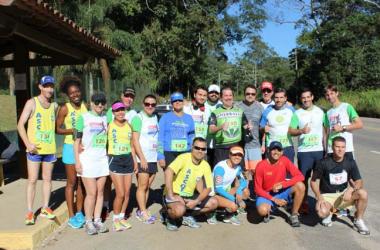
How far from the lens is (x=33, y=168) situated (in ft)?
19.6

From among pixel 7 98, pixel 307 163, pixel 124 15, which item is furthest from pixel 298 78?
pixel 307 163

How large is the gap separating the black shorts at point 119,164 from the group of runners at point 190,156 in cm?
1

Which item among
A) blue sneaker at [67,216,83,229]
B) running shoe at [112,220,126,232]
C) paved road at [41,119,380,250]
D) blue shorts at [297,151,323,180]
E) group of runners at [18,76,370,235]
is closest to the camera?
paved road at [41,119,380,250]

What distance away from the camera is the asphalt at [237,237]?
18.4 ft

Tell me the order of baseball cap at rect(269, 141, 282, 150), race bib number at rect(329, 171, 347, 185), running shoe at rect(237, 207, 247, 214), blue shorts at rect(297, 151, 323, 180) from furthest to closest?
running shoe at rect(237, 207, 247, 214), blue shorts at rect(297, 151, 323, 180), baseball cap at rect(269, 141, 282, 150), race bib number at rect(329, 171, 347, 185)

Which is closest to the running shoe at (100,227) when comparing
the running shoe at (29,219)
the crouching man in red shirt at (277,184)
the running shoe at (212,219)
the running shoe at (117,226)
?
the running shoe at (117,226)

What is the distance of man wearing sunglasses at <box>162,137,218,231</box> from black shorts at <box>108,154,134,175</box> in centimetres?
54

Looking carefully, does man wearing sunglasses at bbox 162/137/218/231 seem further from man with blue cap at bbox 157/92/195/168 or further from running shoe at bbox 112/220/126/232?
running shoe at bbox 112/220/126/232

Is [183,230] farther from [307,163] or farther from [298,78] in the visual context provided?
[298,78]

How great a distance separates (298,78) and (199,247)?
52074mm

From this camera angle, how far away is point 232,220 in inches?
261

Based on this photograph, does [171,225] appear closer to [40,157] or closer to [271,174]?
[271,174]

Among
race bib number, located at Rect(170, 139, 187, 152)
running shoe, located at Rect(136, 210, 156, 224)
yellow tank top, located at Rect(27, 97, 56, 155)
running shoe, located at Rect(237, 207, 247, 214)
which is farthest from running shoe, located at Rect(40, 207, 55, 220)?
running shoe, located at Rect(237, 207, 247, 214)

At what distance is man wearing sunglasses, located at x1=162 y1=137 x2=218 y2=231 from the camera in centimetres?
630
